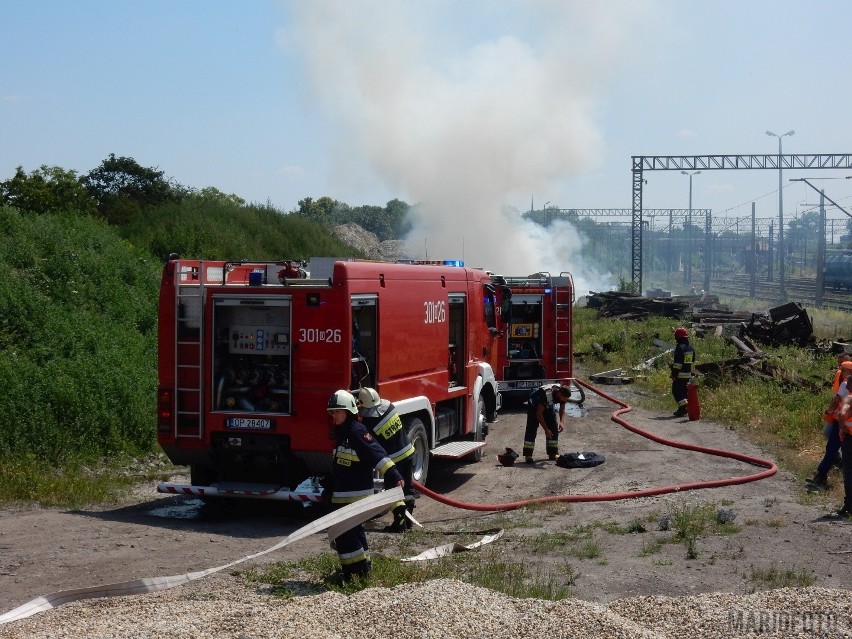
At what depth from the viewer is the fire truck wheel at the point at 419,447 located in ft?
37.2

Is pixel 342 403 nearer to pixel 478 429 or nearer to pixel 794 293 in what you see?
pixel 478 429

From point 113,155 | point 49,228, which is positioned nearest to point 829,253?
point 113,155

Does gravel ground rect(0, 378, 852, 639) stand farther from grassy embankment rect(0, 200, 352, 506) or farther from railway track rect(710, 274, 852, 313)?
railway track rect(710, 274, 852, 313)

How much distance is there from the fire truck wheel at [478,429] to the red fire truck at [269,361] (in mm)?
2737

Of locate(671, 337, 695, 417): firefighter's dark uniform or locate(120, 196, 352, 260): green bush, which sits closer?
locate(671, 337, 695, 417): firefighter's dark uniform

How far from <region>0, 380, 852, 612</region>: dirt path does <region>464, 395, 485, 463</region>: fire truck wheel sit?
0.50 m

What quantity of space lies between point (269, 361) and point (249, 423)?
81 centimetres

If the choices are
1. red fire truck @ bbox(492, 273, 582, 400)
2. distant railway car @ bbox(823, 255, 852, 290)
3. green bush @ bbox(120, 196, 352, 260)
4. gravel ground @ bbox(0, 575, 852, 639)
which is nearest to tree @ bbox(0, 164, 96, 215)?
green bush @ bbox(120, 196, 352, 260)

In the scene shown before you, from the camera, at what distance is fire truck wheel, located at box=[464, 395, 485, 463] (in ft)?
45.4

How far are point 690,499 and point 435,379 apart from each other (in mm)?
3375

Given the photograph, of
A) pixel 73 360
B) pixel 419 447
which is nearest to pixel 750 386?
pixel 419 447

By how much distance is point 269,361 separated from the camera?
10508mm

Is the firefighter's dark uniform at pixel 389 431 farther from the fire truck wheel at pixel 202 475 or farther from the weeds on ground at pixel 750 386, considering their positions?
the weeds on ground at pixel 750 386

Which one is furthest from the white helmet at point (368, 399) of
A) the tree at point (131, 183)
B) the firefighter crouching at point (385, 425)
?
the tree at point (131, 183)
